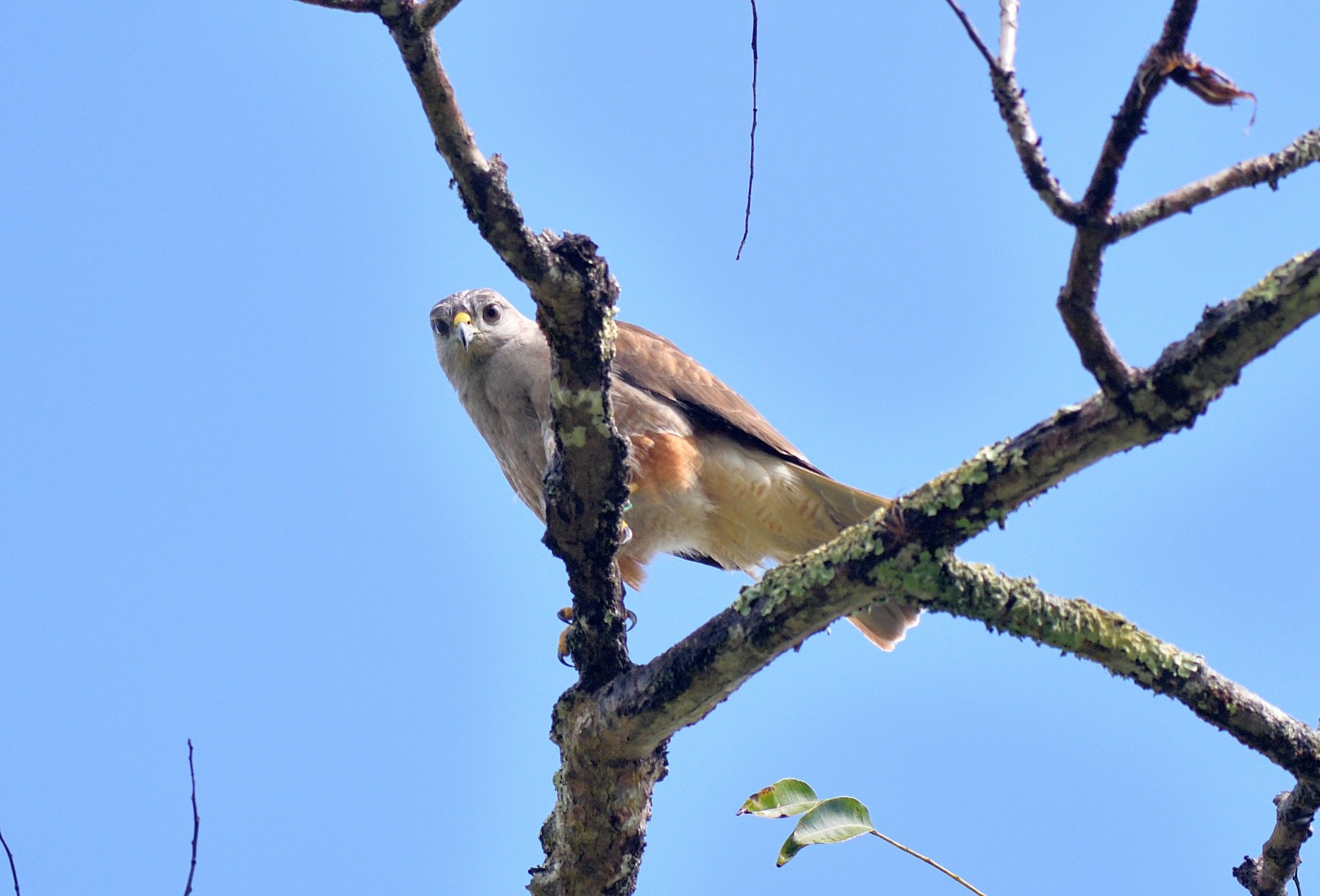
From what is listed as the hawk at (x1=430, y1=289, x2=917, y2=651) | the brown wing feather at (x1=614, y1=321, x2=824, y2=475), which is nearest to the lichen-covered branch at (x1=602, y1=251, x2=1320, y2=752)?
the hawk at (x1=430, y1=289, x2=917, y2=651)

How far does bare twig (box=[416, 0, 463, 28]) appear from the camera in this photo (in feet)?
8.95

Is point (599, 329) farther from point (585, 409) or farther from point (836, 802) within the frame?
point (836, 802)

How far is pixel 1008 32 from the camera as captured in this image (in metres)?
2.35

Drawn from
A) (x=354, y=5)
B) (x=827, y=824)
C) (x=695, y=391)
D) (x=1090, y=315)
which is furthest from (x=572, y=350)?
(x=695, y=391)

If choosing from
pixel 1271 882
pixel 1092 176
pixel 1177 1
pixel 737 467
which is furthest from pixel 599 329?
pixel 1271 882

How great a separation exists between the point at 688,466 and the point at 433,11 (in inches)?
116

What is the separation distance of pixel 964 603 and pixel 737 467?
2473 mm

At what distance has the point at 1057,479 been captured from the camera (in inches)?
113

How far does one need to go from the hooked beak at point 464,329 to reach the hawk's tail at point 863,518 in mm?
1866

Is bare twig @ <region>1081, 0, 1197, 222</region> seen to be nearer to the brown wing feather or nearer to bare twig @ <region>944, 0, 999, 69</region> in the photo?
bare twig @ <region>944, 0, 999, 69</region>

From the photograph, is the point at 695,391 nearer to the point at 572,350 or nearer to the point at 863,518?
the point at 863,518

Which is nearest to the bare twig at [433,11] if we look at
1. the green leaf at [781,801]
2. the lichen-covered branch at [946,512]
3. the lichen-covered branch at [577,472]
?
the lichen-covered branch at [577,472]

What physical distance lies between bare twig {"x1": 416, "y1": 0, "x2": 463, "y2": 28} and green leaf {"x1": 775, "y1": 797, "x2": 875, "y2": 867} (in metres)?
2.55

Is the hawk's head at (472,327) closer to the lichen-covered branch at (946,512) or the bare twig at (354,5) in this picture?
the lichen-covered branch at (946,512)
